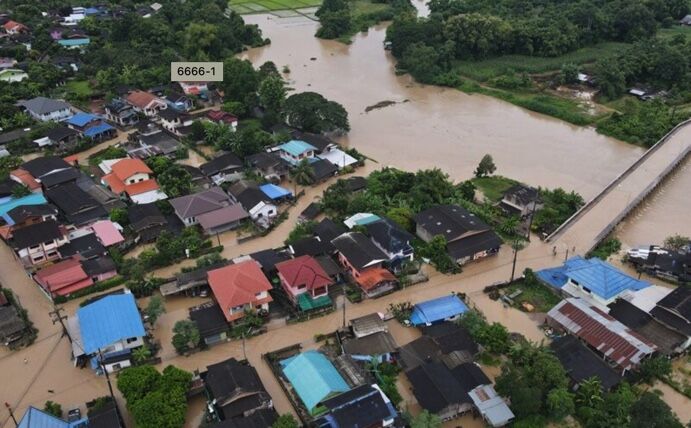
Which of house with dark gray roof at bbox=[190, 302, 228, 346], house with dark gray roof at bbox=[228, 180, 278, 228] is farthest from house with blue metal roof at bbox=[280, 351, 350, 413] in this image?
house with dark gray roof at bbox=[228, 180, 278, 228]

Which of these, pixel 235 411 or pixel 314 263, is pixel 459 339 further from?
pixel 235 411

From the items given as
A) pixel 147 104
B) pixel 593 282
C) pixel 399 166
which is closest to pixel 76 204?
pixel 147 104

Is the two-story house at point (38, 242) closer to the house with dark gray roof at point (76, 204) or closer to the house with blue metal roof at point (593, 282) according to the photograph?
the house with dark gray roof at point (76, 204)

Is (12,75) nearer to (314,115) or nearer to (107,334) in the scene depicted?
(314,115)

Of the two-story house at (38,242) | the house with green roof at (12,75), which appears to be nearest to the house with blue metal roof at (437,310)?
the two-story house at (38,242)

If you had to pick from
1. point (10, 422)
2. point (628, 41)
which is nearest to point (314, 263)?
point (10, 422)

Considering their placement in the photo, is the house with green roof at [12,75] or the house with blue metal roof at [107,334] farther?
the house with green roof at [12,75]

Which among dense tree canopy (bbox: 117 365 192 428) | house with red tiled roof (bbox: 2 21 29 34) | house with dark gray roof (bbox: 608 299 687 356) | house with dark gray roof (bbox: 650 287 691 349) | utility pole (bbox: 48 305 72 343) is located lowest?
utility pole (bbox: 48 305 72 343)

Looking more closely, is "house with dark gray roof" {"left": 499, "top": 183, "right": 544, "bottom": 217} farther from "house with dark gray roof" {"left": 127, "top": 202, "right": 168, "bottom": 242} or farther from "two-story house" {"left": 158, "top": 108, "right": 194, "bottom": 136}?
"two-story house" {"left": 158, "top": 108, "right": 194, "bottom": 136}
